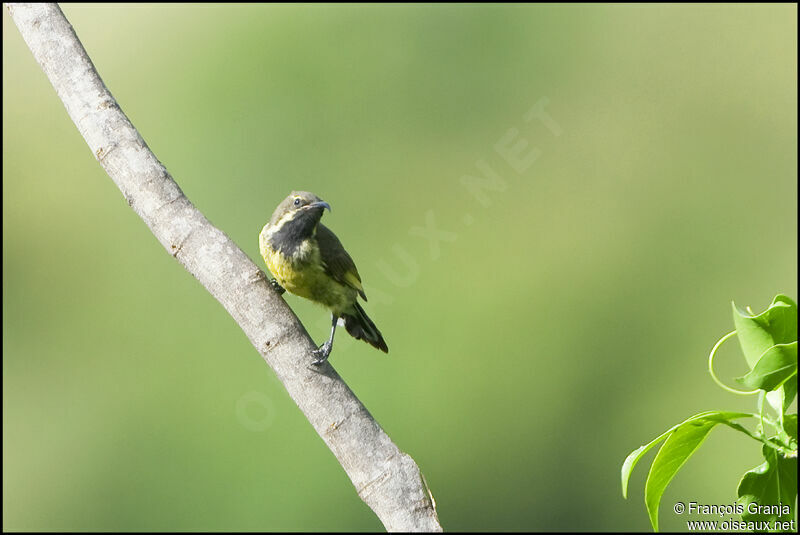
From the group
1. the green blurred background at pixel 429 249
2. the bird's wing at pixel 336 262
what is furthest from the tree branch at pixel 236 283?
the green blurred background at pixel 429 249

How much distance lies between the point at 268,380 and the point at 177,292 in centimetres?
219

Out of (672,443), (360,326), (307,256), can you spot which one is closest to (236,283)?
(672,443)

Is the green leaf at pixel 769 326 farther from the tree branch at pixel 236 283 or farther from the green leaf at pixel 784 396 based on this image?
the tree branch at pixel 236 283

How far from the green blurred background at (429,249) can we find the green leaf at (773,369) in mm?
8433

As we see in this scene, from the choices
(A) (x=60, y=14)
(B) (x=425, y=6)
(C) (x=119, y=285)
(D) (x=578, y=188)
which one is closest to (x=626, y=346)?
(D) (x=578, y=188)

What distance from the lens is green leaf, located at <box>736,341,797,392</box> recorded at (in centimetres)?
143

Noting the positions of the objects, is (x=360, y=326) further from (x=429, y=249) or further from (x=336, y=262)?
(x=429, y=249)

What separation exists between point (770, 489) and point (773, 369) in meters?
0.33

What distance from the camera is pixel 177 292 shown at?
10805mm

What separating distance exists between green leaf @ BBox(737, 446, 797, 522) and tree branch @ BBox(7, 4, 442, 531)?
733 mm

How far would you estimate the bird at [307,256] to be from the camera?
3742 mm

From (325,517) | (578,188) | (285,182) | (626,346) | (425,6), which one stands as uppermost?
(425,6)

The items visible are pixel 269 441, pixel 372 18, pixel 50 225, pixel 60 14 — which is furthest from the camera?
pixel 372 18

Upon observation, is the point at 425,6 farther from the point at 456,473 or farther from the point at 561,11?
the point at 456,473
